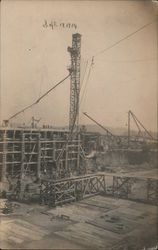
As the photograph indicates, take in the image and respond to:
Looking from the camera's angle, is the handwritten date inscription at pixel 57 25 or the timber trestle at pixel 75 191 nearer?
the handwritten date inscription at pixel 57 25

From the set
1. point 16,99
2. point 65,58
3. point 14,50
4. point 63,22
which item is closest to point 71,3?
point 63,22

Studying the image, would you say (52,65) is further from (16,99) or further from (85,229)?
(85,229)

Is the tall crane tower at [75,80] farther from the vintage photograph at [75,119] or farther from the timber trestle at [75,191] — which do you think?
the timber trestle at [75,191]

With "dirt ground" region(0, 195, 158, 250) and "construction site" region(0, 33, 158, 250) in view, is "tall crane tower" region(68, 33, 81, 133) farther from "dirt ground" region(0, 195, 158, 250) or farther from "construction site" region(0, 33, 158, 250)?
"dirt ground" region(0, 195, 158, 250)

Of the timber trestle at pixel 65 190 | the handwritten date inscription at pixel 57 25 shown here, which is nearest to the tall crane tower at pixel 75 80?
the handwritten date inscription at pixel 57 25

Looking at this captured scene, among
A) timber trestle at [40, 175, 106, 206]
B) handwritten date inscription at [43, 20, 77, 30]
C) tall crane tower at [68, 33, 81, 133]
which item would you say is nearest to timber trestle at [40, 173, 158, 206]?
timber trestle at [40, 175, 106, 206]

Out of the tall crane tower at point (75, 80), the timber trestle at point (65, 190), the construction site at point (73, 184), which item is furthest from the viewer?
the timber trestle at point (65, 190)
